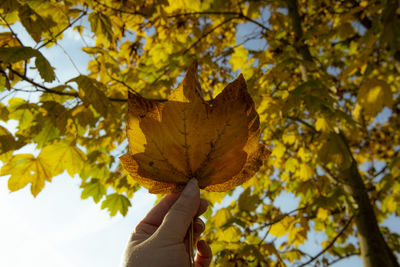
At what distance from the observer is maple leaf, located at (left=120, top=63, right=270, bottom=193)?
0.50m

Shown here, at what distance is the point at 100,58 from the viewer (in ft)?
6.77

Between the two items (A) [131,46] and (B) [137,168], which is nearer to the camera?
(B) [137,168]

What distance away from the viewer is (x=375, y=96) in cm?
170

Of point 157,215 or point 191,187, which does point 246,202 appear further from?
point 191,187

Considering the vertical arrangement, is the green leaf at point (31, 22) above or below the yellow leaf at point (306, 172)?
below

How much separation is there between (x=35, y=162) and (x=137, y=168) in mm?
1296

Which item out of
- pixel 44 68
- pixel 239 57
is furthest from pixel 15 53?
pixel 239 57

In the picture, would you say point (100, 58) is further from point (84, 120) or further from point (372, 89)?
point (372, 89)

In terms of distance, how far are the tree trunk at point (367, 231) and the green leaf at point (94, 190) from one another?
243cm

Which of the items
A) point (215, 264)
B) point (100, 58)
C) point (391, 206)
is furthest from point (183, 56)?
point (391, 206)

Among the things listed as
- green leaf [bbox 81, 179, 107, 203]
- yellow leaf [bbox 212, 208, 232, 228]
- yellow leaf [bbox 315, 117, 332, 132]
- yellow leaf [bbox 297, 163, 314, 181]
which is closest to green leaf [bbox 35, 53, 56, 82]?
green leaf [bbox 81, 179, 107, 203]

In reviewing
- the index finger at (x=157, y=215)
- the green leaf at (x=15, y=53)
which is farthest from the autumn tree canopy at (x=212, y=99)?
the index finger at (x=157, y=215)

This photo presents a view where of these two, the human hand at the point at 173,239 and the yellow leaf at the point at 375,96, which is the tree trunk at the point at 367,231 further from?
the human hand at the point at 173,239

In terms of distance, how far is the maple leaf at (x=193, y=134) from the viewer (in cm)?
50
